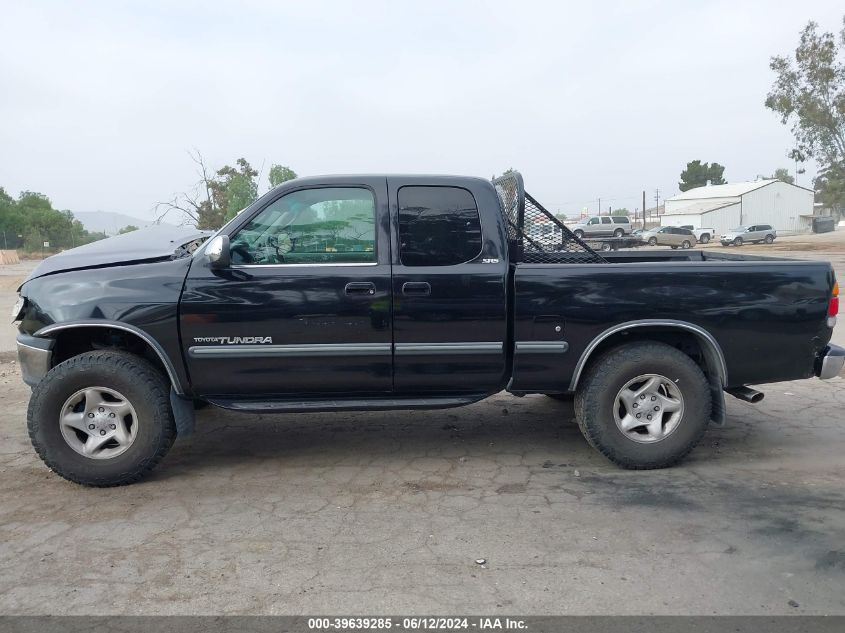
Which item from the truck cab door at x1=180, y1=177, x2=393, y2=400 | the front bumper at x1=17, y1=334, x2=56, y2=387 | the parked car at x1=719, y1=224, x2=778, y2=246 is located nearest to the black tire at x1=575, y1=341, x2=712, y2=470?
the truck cab door at x1=180, y1=177, x2=393, y2=400

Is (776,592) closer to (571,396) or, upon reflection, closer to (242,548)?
(242,548)

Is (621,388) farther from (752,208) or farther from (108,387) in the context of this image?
(752,208)

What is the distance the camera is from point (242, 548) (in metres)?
3.49

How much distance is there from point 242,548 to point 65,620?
2.85 ft

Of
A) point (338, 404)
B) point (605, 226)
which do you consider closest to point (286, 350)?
point (338, 404)

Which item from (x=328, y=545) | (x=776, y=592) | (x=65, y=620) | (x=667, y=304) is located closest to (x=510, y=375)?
(x=667, y=304)

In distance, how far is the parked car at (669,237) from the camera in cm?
4078

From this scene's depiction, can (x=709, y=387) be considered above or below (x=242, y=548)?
above

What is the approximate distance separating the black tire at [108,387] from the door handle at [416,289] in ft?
5.63

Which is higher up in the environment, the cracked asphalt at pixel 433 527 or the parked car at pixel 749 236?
the parked car at pixel 749 236

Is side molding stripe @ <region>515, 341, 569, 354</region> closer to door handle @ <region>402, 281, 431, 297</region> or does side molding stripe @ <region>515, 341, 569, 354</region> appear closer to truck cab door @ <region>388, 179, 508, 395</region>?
truck cab door @ <region>388, 179, 508, 395</region>

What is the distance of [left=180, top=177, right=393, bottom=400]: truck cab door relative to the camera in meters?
4.27

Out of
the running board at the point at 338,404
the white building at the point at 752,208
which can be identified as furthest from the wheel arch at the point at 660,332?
the white building at the point at 752,208

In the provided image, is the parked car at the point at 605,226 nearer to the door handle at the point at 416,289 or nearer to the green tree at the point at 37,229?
the green tree at the point at 37,229
